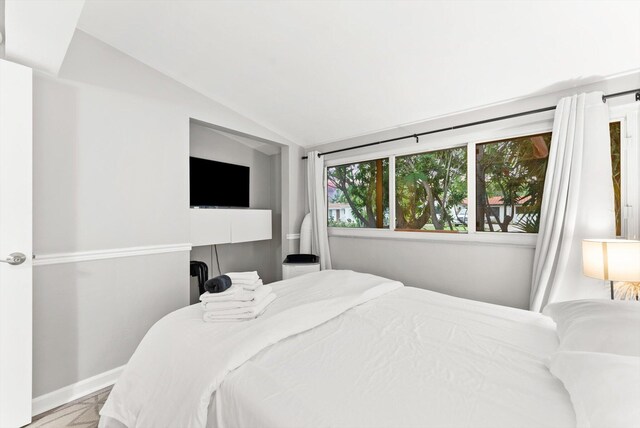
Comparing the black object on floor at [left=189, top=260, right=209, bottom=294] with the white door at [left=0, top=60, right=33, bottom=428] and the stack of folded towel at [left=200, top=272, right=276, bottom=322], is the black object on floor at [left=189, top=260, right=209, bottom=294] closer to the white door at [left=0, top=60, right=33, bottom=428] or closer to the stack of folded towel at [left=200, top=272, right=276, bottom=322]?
the white door at [left=0, top=60, right=33, bottom=428]

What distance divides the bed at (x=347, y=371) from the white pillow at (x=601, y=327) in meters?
0.13

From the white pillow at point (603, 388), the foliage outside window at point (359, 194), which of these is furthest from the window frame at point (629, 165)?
the foliage outside window at point (359, 194)

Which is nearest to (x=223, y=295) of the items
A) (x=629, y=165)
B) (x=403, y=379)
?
(x=403, y=379)

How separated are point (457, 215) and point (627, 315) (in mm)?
1820

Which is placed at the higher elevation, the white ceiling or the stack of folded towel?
the white ceiling

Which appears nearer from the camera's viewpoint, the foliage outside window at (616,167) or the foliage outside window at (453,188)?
the foliage outside window at (616,167)

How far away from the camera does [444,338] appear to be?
4.27ft

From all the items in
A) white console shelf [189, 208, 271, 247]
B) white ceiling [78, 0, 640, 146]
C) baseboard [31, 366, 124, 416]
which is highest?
white ceiling [78, 0, 640, 146]

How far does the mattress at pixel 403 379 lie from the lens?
31.7 inches

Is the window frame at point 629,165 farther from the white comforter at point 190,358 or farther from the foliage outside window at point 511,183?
the white comforter at point 190,358

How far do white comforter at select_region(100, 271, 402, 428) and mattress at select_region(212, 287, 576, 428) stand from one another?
0.05 metres

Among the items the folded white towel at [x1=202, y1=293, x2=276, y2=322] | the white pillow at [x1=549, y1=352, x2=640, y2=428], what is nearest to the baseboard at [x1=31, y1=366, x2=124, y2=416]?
the folded white towel at [x1=202, y1=293, x2=276, y2=322]

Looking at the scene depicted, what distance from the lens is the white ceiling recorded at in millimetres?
1699

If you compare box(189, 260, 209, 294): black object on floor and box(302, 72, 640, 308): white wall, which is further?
box(189, 260, 209, 294): black object on floor
